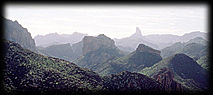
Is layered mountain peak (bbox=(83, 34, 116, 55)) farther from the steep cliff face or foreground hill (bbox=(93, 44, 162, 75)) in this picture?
the steep cliff face

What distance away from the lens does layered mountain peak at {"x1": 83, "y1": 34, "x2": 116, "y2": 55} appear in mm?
96562

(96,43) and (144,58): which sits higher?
(144,58)

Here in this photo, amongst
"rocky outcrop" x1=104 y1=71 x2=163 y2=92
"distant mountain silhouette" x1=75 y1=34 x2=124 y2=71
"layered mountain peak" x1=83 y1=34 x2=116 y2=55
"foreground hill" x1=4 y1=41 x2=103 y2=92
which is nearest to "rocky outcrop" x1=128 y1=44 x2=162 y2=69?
"distant mountain silhouette" x1=75 y1=34 x2=124 y2=71

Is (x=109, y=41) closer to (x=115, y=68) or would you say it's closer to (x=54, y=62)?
(x=115, y=68)

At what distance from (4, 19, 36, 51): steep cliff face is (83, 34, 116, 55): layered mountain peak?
2144 cm

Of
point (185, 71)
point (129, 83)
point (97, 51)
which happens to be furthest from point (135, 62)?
point (129, 83)

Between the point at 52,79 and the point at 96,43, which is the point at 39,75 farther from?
the point at 96,43

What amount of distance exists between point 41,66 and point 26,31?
67.4 metres

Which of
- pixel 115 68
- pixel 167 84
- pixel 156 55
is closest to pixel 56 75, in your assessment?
pixel 167 84

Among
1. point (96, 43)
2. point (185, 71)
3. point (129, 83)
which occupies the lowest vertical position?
point (96, 43)

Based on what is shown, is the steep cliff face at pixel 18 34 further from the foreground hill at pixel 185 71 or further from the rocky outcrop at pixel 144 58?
the foreground hill at pixel 185 71

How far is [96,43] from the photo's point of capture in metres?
96.9

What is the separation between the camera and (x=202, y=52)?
77125 mm

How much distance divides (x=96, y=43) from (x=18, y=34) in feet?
95.8
